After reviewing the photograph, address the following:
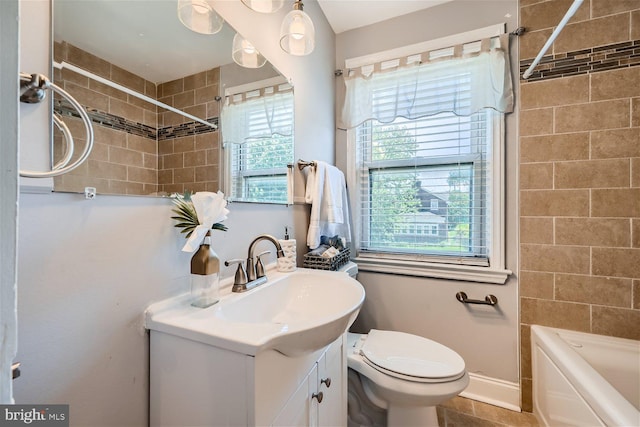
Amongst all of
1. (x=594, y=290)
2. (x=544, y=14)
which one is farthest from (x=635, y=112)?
(x=594, y=290)

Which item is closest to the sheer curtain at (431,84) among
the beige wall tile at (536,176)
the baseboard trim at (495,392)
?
the beige wall tile at (536,176)

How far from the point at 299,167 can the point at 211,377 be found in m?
1.08

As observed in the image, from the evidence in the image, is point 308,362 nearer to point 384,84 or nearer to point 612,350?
point 612,350

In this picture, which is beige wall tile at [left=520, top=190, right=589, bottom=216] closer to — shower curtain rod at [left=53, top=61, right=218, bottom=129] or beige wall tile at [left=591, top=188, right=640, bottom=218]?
beige wall tile at [left=591, top=188, right=640, bottom=218]

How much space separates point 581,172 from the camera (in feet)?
4.65

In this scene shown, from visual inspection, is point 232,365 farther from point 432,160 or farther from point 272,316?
point 432,160

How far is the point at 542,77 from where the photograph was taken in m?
1.50

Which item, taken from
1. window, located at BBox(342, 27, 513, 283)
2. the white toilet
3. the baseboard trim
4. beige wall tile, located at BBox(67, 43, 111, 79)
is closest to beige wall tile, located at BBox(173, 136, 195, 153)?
beige wall tile, located at BBox(67, 43, 111, 79)

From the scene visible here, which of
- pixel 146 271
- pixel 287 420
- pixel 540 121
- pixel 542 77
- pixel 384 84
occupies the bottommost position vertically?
pixel 287 420

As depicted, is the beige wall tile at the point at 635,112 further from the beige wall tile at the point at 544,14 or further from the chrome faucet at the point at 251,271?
the chrome faucet at the point at 251,271

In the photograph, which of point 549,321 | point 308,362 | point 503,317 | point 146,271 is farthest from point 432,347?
point 146,271

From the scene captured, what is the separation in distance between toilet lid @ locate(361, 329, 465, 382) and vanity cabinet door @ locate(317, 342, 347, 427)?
223mm

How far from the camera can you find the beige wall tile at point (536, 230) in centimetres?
148

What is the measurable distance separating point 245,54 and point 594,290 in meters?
2.10
